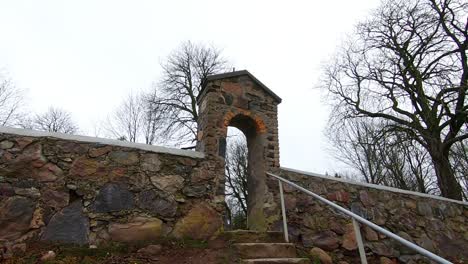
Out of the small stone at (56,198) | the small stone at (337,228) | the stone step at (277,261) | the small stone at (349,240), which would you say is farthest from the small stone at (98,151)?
the small stone at (349,240)

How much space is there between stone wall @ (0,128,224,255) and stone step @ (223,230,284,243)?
8.6 inches

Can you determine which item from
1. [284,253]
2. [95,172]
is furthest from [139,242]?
[284,253]

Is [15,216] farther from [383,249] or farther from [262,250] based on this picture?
[383,249]

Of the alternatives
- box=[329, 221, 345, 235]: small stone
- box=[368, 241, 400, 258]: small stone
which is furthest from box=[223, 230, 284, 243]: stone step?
box=[368, 241, 400, 258]: small stone

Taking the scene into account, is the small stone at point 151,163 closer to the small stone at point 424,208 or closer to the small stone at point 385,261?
the small stone at point 385,261

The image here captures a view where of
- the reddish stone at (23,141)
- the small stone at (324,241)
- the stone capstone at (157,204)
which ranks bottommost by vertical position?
the small stone at (324,241)

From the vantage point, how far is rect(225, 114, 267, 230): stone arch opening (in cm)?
466

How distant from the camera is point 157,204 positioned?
369 cm

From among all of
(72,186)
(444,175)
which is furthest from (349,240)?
(444,175)

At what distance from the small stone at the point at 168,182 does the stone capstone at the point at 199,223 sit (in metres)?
0.35

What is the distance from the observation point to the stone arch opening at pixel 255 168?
15.3 ft

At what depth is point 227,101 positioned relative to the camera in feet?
15.3

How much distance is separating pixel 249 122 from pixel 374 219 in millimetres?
2718

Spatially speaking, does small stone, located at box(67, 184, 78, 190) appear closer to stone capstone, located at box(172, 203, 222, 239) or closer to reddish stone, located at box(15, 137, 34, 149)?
reddish stone, located at box(15, 137, 34, 149)
